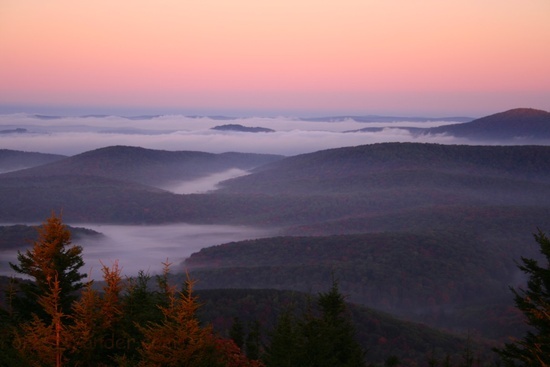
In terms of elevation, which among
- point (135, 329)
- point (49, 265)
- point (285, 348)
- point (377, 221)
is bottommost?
point (377, 221)

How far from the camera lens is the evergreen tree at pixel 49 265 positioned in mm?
18172

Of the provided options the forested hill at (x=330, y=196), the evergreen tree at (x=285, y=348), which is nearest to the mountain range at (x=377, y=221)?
the forested hill at (x=330, y=196)

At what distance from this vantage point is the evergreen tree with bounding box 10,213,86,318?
715 inches

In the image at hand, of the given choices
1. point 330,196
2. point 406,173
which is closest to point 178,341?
point 330,196

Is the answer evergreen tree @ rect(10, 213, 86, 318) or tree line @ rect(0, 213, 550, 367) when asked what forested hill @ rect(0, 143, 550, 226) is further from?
evergreen tree @ rect(10, 213, 86, 318)

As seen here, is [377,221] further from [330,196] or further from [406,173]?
[406,173]

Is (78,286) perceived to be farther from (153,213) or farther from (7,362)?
(153,213)

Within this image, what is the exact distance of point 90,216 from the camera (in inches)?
6083

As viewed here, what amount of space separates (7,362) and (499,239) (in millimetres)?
100211

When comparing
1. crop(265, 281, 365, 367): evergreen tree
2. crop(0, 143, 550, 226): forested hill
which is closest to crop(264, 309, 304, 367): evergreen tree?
crop(265, 281, 365, 367): evergreen tree

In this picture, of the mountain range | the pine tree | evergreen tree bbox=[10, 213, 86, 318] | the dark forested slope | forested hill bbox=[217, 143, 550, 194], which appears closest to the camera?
the pine tree

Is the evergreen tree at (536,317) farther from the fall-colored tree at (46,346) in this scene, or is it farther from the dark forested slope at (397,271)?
the dark forested slope at (397,271)

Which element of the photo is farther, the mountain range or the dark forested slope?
the mountain range

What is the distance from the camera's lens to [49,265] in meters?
18.3
